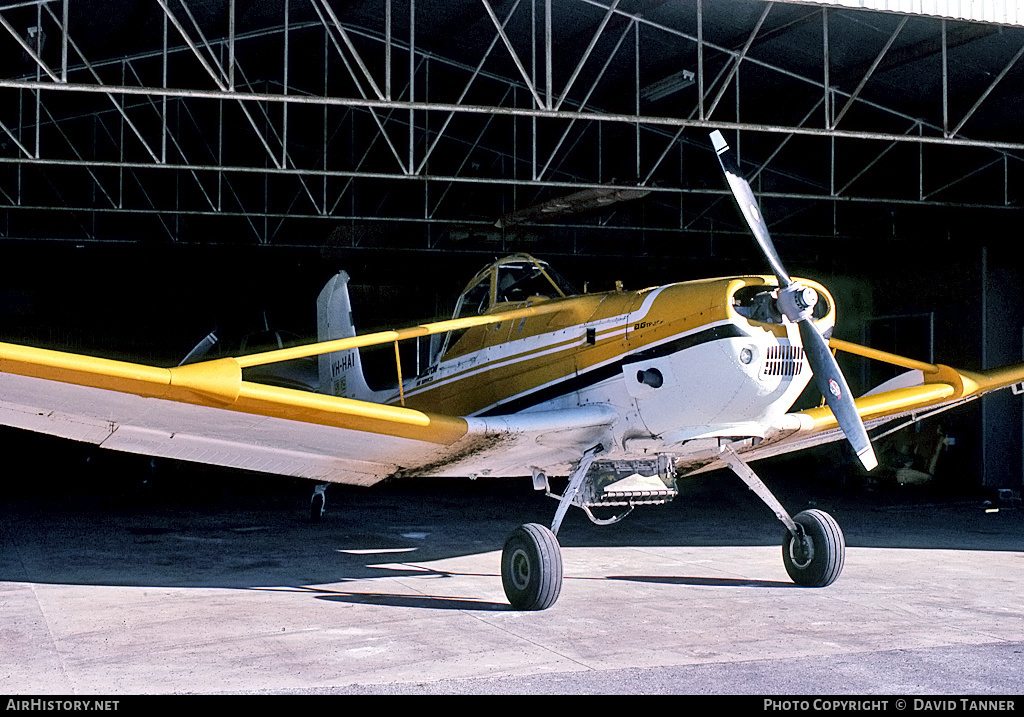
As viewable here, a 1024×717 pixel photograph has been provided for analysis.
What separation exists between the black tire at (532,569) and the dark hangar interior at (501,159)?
569cm

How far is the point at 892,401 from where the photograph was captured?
29.2 ft

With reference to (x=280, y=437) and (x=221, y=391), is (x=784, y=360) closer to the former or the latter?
(x=280, y=437)

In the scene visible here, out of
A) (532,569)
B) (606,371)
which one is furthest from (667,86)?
(532,569)

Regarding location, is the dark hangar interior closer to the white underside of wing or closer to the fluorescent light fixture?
the fluorescent light fixture

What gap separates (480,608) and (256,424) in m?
2.04

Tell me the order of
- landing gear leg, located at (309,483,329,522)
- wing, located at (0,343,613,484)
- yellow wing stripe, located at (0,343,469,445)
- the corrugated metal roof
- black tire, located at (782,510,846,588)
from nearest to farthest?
yellow wing stripe, located at (0,343,469,445) → wing, located at (0,343,613,484) → black tire, located at (782,510,846,588) → the corrugated metal roof → landing gear leg, located at (309,483,329,522)

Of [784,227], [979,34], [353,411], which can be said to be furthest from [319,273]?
[353,411]

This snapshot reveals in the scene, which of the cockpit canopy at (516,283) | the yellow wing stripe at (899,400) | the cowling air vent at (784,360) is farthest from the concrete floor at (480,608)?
the cockpit canopy at (516,283)

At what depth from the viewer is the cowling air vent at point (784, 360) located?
270 inches

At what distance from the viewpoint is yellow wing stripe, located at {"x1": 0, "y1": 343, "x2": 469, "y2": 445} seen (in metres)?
5.67

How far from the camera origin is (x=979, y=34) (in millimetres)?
11742

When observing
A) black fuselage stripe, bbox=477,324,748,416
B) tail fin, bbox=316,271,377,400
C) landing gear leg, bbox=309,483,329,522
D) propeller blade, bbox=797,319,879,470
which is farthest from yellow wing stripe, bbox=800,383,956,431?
landing gear leg, bbox=309,483,329,522

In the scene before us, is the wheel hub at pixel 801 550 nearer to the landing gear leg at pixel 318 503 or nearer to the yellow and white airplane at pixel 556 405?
the yellow and white airplane at pixel 556 405

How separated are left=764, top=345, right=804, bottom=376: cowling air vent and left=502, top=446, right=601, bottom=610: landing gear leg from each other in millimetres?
1934
